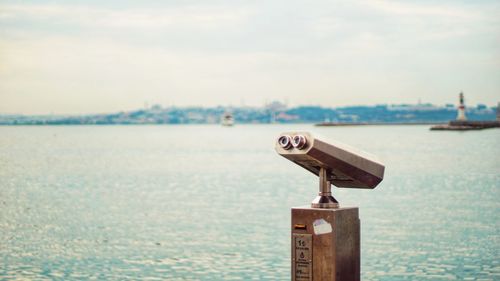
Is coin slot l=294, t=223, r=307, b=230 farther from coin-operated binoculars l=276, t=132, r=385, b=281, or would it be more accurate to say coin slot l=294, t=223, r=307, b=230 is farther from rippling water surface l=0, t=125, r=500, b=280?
rippling water surface l=0, t=125, r=500, b=280

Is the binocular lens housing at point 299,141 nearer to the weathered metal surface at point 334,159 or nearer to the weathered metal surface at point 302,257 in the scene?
the weathered metal surface at point 334,159

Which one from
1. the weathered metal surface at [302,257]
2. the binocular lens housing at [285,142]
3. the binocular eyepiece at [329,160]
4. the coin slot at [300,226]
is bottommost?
the weathered metal surface at [302,257]

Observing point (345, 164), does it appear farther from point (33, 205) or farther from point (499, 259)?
point (33, 205)

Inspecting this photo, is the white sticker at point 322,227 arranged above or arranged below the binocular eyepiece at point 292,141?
below

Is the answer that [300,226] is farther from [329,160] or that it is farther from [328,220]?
[329,160]

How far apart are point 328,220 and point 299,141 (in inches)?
24.9

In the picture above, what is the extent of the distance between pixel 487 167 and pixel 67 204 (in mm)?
38123

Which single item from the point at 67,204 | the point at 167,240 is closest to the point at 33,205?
the point at 67,204

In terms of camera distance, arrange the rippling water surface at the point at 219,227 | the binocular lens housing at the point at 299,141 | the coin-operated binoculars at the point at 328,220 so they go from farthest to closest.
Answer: the rippling water surface at the point at 219,227
the coin-operated binoculars at the point at 328,220
the binocular lens housing at the point at 299,141

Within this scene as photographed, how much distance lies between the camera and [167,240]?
24328mm

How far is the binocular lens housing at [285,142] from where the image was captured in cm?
641

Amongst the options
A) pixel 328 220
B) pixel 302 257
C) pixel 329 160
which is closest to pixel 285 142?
pixel 329 160

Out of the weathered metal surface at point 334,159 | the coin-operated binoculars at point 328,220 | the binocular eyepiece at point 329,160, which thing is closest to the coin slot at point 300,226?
the coin-operated binoculars at point 328,220

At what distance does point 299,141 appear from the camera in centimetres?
636
